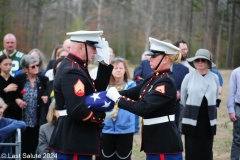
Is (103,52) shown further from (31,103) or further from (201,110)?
(31,103)

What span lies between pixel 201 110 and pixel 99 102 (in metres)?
2.55

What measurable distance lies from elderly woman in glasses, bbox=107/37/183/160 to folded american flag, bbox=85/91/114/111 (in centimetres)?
19

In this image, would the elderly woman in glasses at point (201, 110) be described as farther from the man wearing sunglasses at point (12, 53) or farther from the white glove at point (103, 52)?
the man wearing sunglasses at point (12, 53)

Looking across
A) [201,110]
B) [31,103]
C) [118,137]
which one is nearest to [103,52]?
[118,137]

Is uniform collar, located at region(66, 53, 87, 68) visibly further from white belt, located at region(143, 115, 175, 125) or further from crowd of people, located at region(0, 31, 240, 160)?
white belt, located at region(143, 115, 175, 125)

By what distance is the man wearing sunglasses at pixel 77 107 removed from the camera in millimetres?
3438

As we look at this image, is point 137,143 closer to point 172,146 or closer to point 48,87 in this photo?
point 48,87

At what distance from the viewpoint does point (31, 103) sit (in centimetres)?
639

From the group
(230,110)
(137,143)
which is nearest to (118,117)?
(230,110)

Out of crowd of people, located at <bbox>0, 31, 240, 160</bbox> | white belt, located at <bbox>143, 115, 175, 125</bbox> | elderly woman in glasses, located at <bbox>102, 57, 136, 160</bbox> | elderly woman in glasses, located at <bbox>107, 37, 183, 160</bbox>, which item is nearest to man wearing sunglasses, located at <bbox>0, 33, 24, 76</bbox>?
crowd of people, located at <bbox>0, 31, 240, 160</bbox>

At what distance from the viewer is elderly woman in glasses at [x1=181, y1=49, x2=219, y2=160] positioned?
5684 mm

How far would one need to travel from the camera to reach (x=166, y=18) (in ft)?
154

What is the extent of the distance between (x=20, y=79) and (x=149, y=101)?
3.21m

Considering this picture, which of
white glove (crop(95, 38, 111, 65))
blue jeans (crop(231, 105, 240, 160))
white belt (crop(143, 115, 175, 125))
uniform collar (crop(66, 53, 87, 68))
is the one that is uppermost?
white glove (crop(95, 38, 111, 65))
